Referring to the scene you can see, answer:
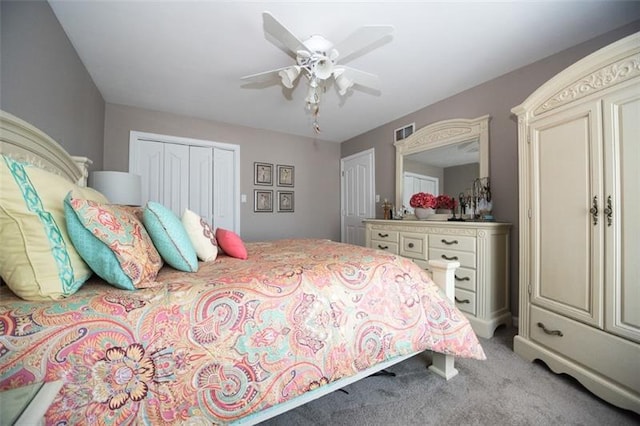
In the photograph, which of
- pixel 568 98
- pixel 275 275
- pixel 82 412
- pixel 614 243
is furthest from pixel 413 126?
pixel 82 412

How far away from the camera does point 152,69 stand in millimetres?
2277

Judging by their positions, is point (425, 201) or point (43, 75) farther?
point (425, 201)

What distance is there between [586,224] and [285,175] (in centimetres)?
348

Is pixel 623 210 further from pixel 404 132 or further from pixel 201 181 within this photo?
pixel 201 181

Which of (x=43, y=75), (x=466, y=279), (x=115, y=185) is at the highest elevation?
(x=43, y=75)

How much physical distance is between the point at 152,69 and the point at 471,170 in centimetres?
332

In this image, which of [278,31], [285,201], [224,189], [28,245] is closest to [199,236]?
[28,245]

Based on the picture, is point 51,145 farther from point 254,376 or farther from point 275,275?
point 254,376

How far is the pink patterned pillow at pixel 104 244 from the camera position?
83 centimetres

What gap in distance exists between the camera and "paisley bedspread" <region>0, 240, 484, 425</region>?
67 centimetres

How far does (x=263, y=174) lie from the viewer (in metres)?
3.90

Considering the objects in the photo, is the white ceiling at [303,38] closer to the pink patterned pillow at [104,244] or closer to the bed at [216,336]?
the bed at [216,336]

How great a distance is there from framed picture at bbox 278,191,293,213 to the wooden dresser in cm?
228

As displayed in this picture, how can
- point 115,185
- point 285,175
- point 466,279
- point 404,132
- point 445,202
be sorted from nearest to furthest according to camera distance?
point 466,279 → point 115,185 → point 445,202 → point 404,132 → point 285,175
